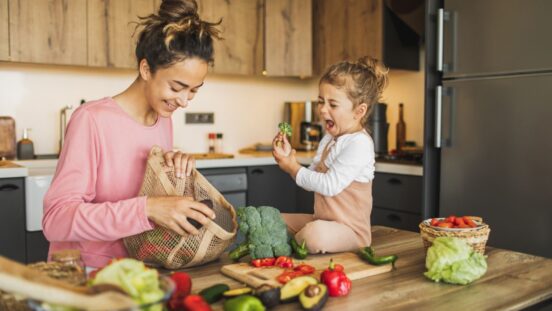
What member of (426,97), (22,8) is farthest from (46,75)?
(426,97)

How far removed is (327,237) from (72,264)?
2.56ft

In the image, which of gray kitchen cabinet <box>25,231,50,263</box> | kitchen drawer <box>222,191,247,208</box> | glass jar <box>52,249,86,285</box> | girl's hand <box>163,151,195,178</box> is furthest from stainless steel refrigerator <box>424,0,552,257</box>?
glass jar <box>52,249,86,285</box>

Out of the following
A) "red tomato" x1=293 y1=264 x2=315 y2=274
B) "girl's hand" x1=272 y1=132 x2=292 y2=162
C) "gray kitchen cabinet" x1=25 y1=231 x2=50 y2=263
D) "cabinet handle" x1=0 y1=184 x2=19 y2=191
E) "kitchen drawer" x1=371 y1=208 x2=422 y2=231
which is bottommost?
"gray kitchen cabinet" x1=25 y1=231 x2=50 y2=263

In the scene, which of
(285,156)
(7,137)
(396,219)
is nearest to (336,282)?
(285,156)

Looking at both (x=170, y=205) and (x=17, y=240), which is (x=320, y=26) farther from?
(x=170, y=205)

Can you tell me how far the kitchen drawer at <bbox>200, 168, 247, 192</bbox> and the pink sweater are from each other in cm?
184

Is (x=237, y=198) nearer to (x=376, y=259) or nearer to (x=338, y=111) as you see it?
(x=338, y=111)

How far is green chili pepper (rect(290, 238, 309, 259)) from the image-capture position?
5.03 feet

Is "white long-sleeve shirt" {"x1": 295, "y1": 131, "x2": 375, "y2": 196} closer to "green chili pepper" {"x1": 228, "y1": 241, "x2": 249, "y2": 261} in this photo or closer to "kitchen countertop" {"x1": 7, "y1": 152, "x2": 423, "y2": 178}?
"green chili pepper" {"x1": 228, "y1": 241, "x2": 249, "y2": 261}

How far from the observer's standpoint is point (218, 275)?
1.42 meters

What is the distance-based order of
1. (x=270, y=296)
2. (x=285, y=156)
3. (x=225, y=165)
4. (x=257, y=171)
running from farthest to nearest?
(x=257, y=171) → (x=225, y=165) → (x=285, y=156) → (x=270, y=296)

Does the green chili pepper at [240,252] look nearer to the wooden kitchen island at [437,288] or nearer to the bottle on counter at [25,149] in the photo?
the wooden kitchen island at [437,288]

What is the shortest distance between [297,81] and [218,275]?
3.53 metres

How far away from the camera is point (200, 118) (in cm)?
423
